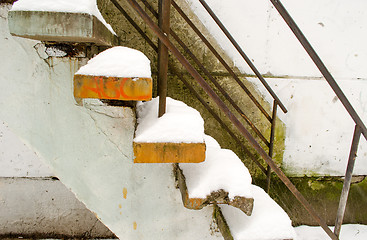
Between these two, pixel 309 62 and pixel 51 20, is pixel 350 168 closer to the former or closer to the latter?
pixel 309 62

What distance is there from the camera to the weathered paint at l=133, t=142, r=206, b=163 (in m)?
0.95

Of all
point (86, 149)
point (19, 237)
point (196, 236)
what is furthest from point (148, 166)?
point (19, 237)

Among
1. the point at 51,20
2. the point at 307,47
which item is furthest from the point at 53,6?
the point at 307,47

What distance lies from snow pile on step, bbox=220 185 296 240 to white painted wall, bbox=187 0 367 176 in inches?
57.2

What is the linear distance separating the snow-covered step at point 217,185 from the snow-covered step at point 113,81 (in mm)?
451

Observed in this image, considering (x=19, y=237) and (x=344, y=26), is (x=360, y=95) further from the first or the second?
(x=19, y=237)

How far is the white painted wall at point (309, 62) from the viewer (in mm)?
2291

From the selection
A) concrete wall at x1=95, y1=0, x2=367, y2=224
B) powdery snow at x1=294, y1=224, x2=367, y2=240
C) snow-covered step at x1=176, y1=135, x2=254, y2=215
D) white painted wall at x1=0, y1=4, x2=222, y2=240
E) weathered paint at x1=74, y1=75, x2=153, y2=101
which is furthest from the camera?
powdery snow at x1=294, y1=224, x2=367, y2=240

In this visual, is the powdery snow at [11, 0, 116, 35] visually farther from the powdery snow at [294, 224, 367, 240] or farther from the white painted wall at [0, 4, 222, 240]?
the powdery snow at [294, 224, 367, 240]

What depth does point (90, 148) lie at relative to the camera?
1.25 meters

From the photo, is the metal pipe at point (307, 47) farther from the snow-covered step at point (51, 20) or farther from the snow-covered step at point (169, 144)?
the snow-covered step at point (51, 20)

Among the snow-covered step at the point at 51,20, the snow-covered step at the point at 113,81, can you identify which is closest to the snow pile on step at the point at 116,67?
the snow-covered step at the point at 113,81

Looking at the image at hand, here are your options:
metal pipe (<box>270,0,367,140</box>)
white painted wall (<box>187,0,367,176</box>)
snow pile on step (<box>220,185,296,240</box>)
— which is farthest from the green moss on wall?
metal pipe (<box>270,0,367,140</box>)

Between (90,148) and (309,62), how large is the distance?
2.24 m
